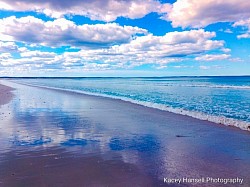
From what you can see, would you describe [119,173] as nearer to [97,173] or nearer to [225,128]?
[97,173]

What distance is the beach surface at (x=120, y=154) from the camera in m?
6.77

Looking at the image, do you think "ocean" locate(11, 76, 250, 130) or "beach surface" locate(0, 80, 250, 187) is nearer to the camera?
"beach surface" locate(0, 80, 250, 187)

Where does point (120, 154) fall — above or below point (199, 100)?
below

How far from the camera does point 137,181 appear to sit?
259 inches

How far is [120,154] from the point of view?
8.85 m

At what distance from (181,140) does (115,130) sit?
11.4 ft

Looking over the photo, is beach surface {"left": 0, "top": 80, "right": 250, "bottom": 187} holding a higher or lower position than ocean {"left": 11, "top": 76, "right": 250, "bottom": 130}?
lower

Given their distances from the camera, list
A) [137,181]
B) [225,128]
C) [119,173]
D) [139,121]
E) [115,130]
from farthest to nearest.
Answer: [139,121], [225,128], [115,130], [119,173], [137,181]

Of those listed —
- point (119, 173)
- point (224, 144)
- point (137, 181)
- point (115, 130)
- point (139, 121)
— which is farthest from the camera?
point (139, 121)

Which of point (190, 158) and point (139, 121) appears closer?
point (190, 158)

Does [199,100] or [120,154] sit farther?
[199,100]

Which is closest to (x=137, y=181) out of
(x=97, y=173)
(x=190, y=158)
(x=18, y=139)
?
(x=97, y=173)

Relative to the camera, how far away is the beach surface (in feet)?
22.2

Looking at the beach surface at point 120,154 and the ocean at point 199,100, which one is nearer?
the beach surface at point 120,154
